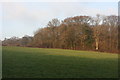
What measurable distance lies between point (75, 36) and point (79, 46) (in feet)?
8.45

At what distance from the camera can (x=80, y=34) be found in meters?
40.3

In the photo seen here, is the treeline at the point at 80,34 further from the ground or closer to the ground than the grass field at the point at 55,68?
further from the ground

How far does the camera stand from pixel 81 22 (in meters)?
40.5

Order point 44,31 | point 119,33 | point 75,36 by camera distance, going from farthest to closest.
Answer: point 75,36 → point 44,31 → point 119,33

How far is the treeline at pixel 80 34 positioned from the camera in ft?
125

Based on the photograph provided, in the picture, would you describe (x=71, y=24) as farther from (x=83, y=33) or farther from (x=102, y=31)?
(x=102, y=31)

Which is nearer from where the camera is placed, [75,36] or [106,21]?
[106,21]

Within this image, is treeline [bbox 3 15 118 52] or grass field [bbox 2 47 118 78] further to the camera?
treeline [bbox 3 15 118 52]

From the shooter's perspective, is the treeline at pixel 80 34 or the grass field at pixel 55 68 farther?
the treeline at pixel 80 34

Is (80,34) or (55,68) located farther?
(80,34)

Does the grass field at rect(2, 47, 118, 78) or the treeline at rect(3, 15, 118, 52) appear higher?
the treeline at rect(3, 15, 118, 52)

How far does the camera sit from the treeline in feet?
125

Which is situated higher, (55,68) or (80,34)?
(80,34)

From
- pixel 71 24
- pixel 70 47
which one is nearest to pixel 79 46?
pixel 70 47
